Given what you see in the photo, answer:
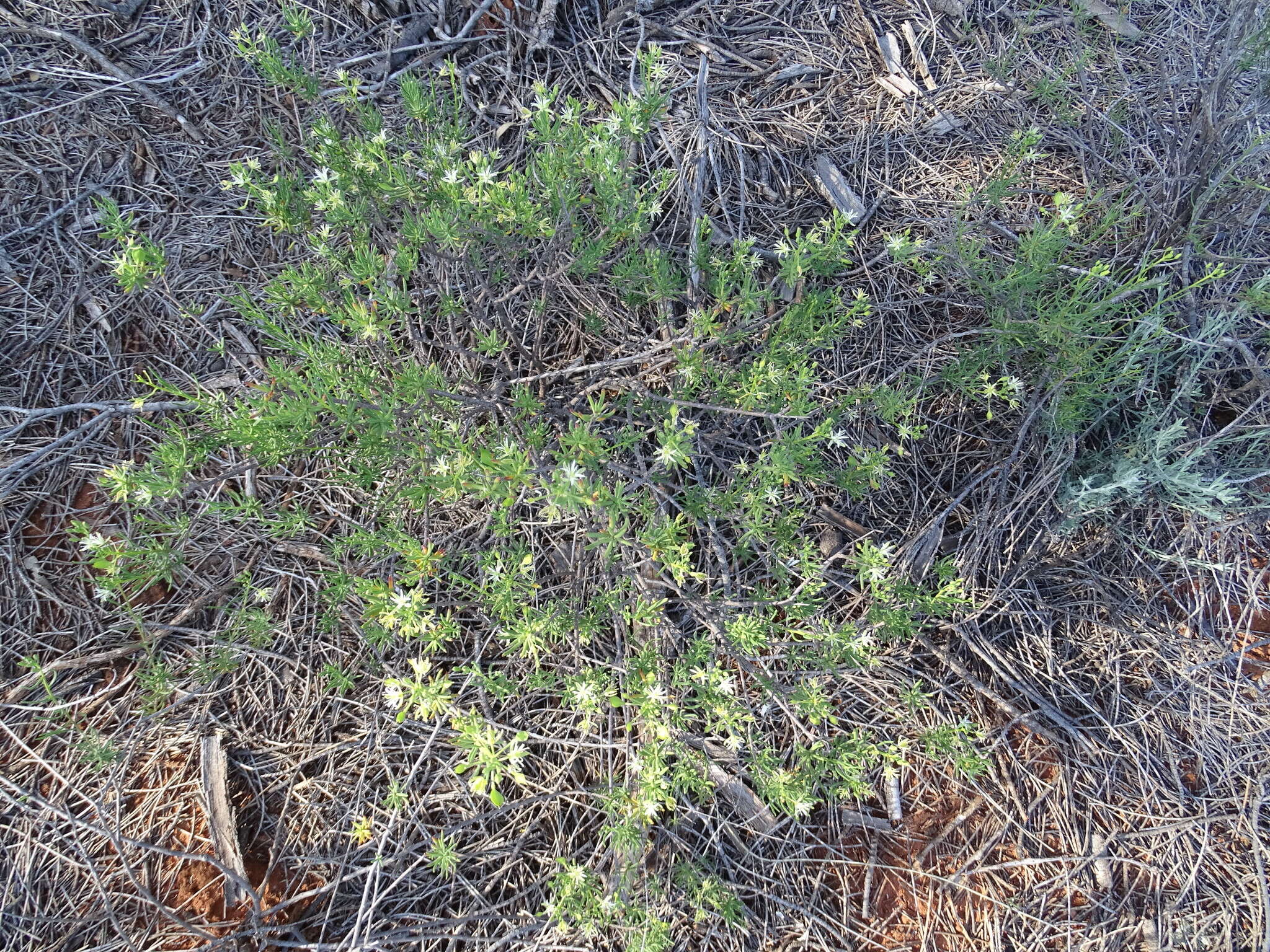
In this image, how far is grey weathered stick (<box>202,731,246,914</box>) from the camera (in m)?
2.36

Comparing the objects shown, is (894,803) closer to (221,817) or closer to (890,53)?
(221,817)

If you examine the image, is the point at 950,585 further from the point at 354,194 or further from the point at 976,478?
the point at 354,194

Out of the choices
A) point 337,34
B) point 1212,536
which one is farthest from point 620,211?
point 1212,536

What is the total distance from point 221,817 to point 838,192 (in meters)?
3.45

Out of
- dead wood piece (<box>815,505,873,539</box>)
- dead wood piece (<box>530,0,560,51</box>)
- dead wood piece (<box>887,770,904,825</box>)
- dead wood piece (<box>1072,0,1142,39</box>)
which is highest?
dead wood piece (<box>530,0,560,51</box>)

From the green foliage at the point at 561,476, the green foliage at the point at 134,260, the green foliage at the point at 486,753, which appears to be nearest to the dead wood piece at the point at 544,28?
the green foliage at the point at 561,476

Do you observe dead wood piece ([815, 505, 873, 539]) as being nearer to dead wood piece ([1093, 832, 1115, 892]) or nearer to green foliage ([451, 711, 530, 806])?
dead wood piece ([1093, 832, 1115, 892])

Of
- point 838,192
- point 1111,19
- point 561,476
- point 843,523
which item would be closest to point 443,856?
point 561,476

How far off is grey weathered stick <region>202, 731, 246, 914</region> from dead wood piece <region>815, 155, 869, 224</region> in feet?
10.6

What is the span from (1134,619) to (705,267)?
2.16 m

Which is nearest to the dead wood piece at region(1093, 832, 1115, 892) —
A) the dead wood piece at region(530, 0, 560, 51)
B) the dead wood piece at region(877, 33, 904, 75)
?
the dead wood piece at region(877, 33, 904, 75)

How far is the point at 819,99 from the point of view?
11.5 ft

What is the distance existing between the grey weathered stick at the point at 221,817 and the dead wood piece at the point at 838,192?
3.24 metres

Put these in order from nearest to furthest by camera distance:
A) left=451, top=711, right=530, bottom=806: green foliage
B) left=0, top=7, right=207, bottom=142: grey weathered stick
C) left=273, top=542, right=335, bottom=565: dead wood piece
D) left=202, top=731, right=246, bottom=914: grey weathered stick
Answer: left=451, top=711, right=530, bottom=806: green foliage < left=202, top=731, right=246, bottom=914: grey weathered stick < left=273, top=542, right=335, bottom=565: dead wood piece < left=0, top=7, right=207, bottom=142: grey weathered stick
